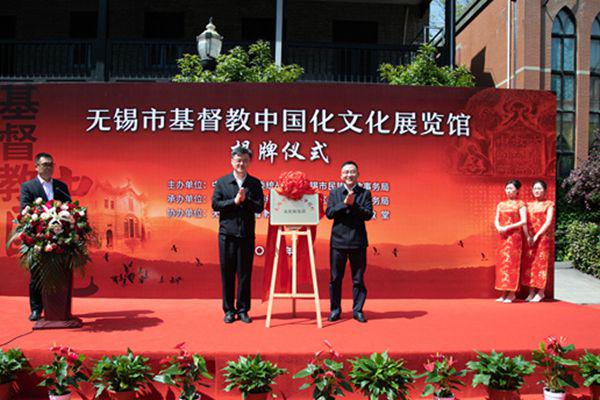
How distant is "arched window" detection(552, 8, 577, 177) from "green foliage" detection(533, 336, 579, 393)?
9142 millimetres

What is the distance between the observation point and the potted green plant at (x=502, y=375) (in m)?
2.75

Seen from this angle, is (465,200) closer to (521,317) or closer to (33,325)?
(521,317)

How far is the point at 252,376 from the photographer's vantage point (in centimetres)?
269

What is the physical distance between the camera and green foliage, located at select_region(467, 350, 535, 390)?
2752mm

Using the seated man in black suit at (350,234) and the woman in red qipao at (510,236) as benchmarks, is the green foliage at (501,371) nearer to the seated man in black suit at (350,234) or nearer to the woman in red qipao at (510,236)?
the seated man in black suit at (350,234)

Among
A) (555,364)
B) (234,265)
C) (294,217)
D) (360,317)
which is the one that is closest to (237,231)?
(234,265)

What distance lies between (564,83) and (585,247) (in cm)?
442

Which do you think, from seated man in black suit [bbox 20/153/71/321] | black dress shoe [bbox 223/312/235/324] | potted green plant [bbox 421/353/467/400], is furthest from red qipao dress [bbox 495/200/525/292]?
seated man in black suit [bbox 20/153/71/321]

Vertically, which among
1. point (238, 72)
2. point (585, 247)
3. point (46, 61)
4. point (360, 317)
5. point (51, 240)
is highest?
point (46, 61)

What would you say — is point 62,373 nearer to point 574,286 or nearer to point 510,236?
point 510,236

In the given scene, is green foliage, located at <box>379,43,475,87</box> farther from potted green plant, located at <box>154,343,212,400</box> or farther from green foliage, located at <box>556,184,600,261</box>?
potted green plant, located at <box>154,343,212,400</box>

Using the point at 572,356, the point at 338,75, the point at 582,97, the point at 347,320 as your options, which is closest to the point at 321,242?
the point at 347,320

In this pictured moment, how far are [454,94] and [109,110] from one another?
3539mm

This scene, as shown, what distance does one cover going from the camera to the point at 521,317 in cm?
414
